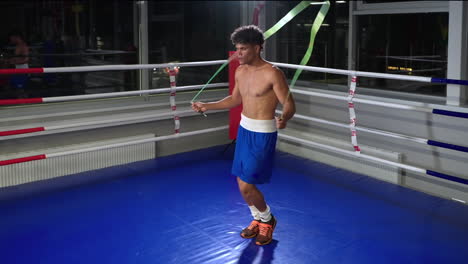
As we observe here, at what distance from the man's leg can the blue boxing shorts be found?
2.6 inches

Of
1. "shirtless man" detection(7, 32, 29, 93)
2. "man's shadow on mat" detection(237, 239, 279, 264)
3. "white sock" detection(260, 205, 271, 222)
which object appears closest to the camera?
"man's shadow on mat" detection(237, 239, 279, 264)

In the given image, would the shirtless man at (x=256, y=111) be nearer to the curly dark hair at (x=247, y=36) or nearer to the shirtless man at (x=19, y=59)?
the curly dark hair at (x=247, y=36)

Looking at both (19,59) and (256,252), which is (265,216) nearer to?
(256,252)

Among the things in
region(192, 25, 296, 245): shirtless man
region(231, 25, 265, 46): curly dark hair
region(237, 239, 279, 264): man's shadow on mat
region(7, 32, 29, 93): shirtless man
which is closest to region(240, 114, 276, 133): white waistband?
region(192, 25, 296, 245): shirtless man

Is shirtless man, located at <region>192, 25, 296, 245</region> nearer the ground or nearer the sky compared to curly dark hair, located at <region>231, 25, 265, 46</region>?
nearer the ground

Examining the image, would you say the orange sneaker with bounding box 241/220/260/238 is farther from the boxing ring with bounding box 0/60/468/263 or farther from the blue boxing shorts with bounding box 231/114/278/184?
the blue boxing shorts with bounding box 231/114/278/184

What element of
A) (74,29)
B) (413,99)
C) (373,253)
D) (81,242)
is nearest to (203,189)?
(81,242)

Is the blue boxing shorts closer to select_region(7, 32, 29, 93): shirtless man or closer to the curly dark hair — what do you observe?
the curly dark hair

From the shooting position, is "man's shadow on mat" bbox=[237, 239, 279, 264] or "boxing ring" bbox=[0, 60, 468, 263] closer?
"man's shadow on mat" bbox=[237, 239, 279, 264]

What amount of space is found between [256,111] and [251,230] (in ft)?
2.51

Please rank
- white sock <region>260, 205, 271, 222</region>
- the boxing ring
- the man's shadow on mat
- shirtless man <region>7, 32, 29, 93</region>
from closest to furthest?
the man's shadow on mat < the boxing ring < white sock <region>260, 205, 271, 222</region> < shirtless man <region>7, 32, 29, 93</region>

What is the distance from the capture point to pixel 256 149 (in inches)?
115

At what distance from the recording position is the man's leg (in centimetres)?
300

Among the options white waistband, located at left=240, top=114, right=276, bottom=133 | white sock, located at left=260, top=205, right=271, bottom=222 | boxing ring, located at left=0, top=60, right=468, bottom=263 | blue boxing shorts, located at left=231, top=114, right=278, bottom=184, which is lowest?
boxing ring, located at left=0, top=60, right=468, bottom=263
